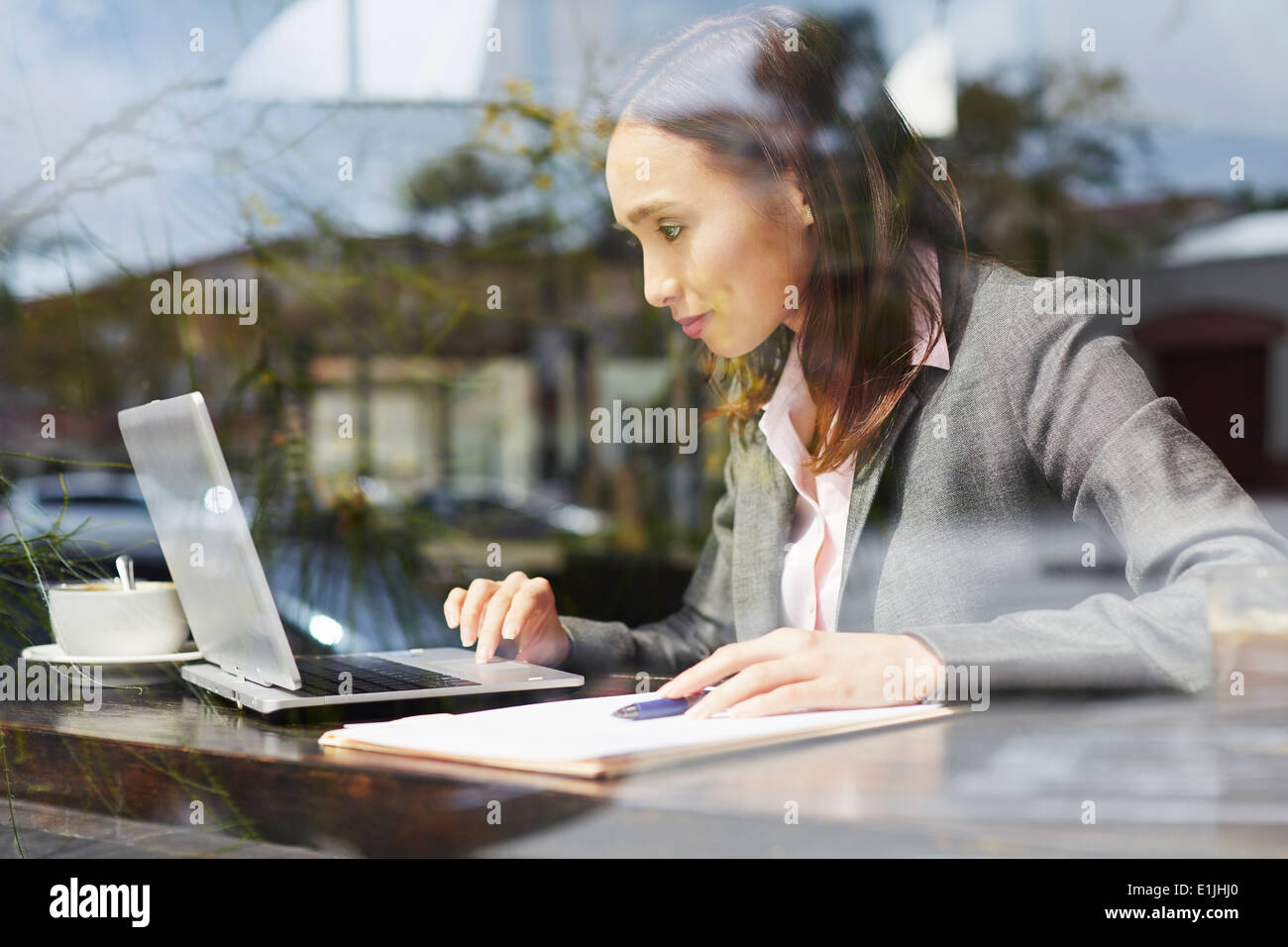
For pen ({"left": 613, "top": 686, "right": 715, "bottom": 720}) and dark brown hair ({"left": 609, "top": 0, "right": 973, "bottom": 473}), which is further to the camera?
dark brown hair ({"left": 609, "top": 0, "right": 973, "bottom": 473})

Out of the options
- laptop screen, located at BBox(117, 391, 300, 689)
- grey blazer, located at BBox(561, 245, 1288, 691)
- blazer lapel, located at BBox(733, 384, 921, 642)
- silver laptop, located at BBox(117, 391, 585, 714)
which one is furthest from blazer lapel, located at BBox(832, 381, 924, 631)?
laptop screen, located at BBox(117, 391, 300, 689)

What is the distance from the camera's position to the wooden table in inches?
24.6

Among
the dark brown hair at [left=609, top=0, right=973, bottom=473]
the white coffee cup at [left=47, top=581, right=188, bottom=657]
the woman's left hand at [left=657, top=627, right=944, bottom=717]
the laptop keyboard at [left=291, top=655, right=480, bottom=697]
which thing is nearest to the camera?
the woman's left hand at [left=657, top=627, right=944, bottom=717]

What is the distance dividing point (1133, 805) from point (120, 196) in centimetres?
130

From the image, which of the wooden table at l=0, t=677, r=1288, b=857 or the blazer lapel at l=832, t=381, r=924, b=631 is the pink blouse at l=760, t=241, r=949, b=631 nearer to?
the blazer lapel at l=832, t=381, r=924, b=631

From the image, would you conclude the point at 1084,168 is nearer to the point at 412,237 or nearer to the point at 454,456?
the point at 412,237

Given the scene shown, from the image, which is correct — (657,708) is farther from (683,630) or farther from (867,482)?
(683,630)

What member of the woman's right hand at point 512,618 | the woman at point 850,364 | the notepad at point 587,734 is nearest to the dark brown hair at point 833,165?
the woman at point 850,364

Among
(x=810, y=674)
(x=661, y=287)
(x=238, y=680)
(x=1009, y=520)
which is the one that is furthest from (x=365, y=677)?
(x=1009, y=520)

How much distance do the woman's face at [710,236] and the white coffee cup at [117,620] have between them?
58 centimetres

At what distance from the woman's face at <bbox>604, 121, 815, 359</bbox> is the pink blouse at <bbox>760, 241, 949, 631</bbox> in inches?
4.3

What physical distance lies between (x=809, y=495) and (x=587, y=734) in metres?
0.57

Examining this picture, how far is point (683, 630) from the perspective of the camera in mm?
1334

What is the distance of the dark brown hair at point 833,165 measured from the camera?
1145mm
